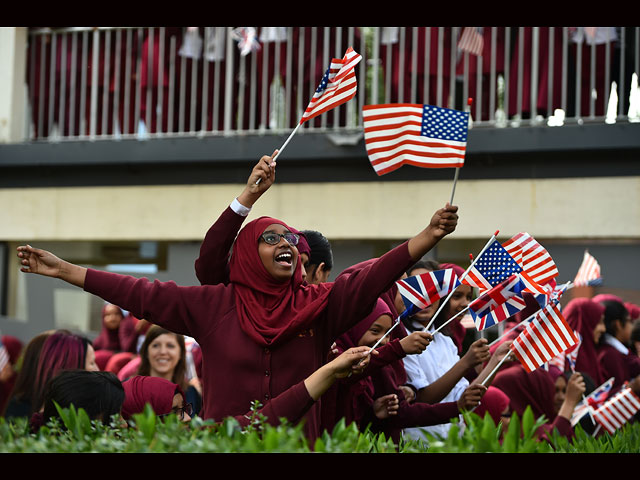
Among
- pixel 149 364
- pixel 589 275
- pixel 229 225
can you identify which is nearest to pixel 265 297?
pixel 229 225

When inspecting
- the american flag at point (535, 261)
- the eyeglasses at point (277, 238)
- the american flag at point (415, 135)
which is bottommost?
the american flag at point (535, 261)

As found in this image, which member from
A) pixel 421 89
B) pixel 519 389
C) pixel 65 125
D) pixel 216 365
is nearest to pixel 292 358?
pixel 216 365

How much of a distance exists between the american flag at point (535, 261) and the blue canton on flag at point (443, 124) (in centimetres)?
103

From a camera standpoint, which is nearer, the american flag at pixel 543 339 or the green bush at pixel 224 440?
the green bush at pixel 224 440

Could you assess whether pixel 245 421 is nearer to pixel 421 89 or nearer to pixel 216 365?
pixel 216 365

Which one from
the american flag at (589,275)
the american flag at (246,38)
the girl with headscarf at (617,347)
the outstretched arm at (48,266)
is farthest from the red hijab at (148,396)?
the american flag at (246,38)

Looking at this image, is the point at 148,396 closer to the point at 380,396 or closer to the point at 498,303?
the point at 380,396

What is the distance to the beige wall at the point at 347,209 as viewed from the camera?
9180 mm

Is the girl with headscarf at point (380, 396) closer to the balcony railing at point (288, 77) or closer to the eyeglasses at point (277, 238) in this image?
the eyeglasses at point (277, 238)

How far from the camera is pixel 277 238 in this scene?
3910 mm

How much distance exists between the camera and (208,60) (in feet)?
33.6

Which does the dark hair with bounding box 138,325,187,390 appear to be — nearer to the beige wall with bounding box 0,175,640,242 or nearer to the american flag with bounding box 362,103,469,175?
the american flag with bounding box 362,103,469,175

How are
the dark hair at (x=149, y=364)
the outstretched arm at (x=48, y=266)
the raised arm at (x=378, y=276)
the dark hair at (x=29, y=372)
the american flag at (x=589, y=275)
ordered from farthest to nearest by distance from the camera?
the american flag at (x=589, y=275), the dark hair at (x=149, y=364), the dark hair at (x=29, y=372), the outstretched arm at (x=48, y=266), the raised arm at (x=378, y=276)

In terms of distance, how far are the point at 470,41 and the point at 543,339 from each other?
4849mm
